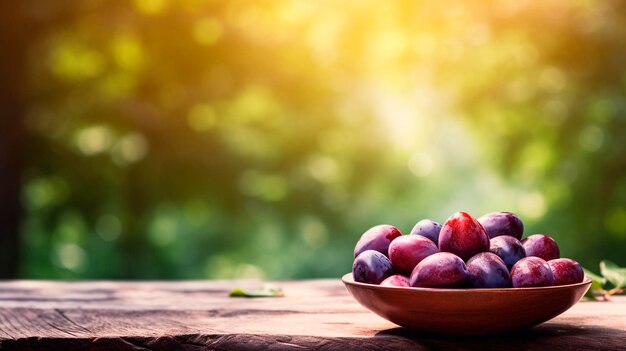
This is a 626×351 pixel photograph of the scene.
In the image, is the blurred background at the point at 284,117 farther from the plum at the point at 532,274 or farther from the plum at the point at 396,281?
the plum at the point at 532,274

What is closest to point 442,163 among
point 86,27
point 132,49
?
point 132,49

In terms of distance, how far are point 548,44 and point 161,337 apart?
16.6 feet

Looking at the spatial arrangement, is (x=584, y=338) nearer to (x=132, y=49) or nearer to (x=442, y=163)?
(x=132, y=49)

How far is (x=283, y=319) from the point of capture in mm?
1542

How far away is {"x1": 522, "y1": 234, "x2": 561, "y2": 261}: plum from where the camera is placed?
1.38 meters

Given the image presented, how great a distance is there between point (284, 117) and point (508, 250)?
5.54 metres

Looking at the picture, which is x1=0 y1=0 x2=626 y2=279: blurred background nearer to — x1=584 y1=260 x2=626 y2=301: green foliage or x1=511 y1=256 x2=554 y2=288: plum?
x1=584 y1=260 x2=626 y2=301: green foliage

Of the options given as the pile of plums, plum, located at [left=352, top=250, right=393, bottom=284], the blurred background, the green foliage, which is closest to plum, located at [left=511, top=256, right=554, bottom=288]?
the pile of plums

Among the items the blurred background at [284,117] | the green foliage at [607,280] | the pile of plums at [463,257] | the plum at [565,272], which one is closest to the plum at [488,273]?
the pile of plums at [463,257]

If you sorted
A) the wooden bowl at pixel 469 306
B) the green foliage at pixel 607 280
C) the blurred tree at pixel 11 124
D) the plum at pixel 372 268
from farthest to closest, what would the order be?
1. the blurred tree at pixel 11 124
2. the green foliage at pixel 607 280
3. the plum at pixel 372 268
4. the wooden bowl at pixel 469 306

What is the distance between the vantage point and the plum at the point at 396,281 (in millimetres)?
1281

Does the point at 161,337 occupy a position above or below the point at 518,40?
below

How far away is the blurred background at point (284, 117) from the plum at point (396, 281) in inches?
170

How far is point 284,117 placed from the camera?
22.3ft
